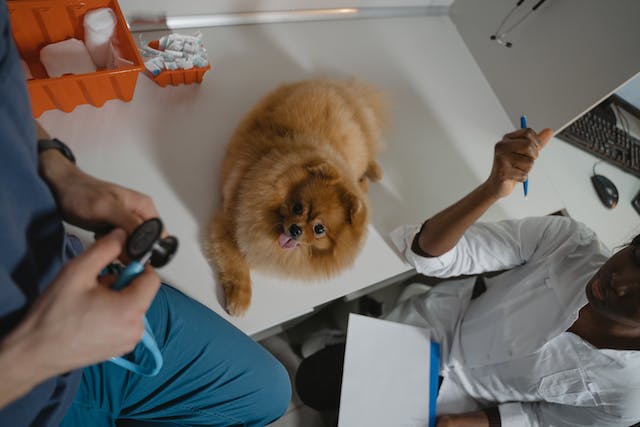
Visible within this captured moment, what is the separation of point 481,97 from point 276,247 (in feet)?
3.91

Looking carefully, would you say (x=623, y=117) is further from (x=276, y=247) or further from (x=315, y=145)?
(x=276, y=247)

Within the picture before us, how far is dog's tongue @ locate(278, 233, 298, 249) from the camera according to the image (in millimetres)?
1091

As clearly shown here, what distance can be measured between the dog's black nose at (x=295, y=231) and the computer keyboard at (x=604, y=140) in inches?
54.1

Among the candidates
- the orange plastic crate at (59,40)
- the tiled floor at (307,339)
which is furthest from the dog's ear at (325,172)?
the tiled floor at (307,339)

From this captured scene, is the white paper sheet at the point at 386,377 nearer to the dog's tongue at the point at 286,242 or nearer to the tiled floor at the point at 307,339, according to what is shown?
the dog's tongue at the point at 286,242

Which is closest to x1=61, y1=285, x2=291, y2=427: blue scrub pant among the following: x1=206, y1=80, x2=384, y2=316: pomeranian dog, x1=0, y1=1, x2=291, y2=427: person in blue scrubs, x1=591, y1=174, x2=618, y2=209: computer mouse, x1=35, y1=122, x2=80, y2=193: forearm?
x1=0, y1=1, x2=291, y2=427: person in blue scrubs

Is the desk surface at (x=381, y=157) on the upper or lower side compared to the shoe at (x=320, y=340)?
upper

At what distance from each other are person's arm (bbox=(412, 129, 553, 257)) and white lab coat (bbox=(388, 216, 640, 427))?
0.31 ft

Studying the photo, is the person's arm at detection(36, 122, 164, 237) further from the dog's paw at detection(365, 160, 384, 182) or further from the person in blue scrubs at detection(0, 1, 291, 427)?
the dog's paw at detection(365, 160, 384, 182)

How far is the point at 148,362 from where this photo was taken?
0.75 m

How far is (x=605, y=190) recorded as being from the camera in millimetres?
1640

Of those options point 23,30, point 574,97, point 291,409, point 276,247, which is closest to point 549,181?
point 574,97

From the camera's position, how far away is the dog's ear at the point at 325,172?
1.06 metres

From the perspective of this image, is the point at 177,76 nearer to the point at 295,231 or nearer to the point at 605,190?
the point at 295,231
